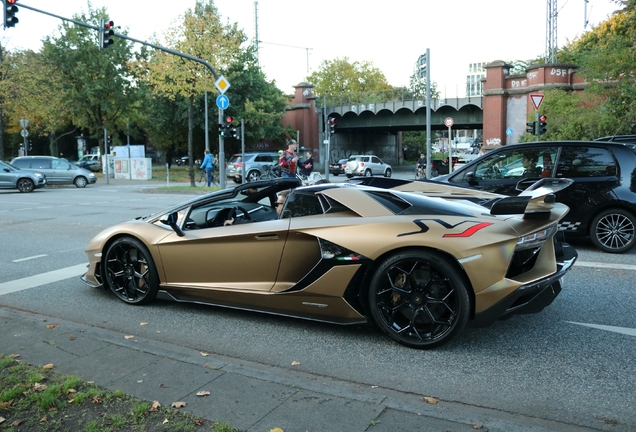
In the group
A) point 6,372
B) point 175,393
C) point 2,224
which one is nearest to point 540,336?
point 175,393

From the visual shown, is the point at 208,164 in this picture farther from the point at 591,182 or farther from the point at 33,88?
the point at 591,182

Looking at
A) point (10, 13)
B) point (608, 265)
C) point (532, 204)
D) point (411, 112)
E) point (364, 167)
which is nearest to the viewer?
point (532, 204)

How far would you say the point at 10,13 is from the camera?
18.7 m

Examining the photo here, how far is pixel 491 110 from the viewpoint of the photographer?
140 feet

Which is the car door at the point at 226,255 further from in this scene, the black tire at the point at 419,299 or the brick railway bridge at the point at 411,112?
the brick railway bridge at the point at 411,112

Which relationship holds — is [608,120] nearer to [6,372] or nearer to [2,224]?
[2,224]

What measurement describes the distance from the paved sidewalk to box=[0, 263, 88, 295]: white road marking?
225 cm

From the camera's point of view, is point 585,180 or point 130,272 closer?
point 130,272

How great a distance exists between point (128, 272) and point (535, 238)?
3912 mm

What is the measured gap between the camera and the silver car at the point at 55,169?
29750 mm

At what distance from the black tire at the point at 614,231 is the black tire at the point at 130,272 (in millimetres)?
6142

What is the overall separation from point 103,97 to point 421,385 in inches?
1938

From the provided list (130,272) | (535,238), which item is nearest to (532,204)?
(535,238)

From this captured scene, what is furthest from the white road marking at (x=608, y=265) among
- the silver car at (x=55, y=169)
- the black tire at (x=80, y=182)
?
the black tire at (x=80, y=182)
